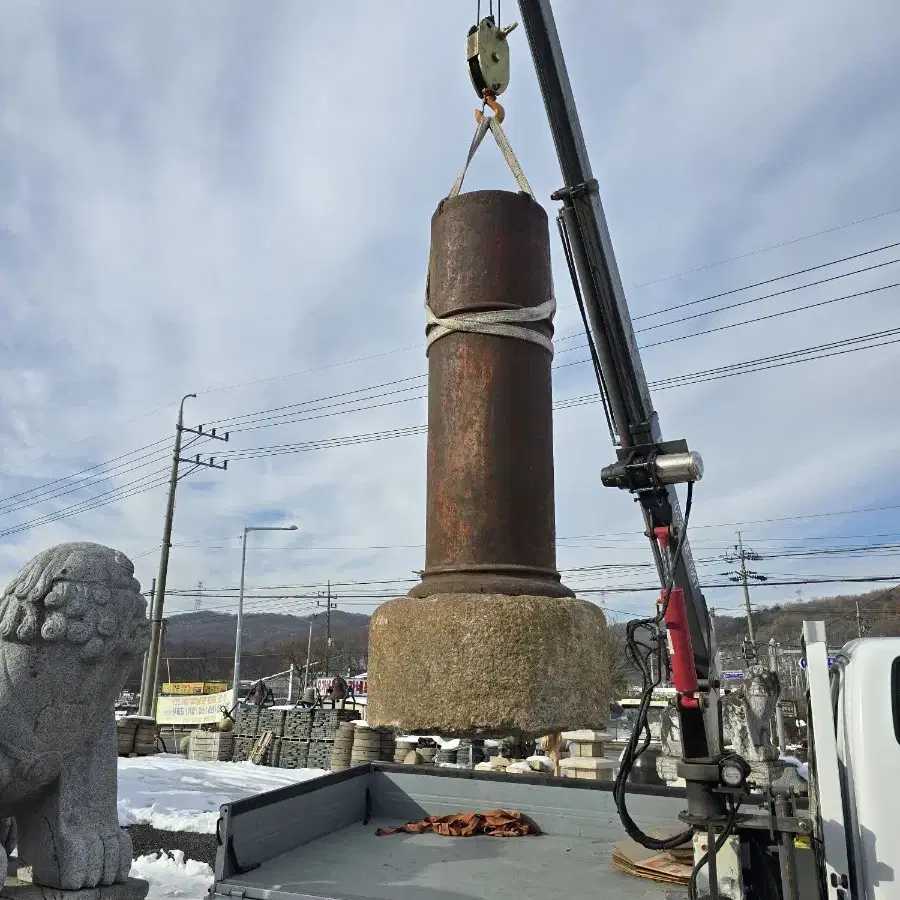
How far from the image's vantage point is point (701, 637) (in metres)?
5.01

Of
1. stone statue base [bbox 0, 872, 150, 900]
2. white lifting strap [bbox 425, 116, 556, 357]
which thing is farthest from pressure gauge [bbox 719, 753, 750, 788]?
stone statue base [bbox 0, 872, 150, 900]

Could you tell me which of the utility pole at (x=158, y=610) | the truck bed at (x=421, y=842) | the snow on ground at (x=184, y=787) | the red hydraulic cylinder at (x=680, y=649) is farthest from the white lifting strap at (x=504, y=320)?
the utility pole at (x=158, y=610)

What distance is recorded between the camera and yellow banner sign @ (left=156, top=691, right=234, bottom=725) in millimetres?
22391

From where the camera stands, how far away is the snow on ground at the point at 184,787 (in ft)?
31.9

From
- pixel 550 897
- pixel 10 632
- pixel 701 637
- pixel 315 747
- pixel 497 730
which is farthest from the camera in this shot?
pixel 315 747

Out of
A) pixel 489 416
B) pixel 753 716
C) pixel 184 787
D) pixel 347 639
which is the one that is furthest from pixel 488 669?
pixel 347 639

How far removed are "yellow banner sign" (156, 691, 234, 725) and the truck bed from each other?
703 inches

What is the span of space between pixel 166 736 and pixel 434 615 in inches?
1033

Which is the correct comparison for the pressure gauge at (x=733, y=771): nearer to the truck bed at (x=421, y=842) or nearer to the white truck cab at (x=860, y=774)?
the white truck cab at (x=860, y=774)

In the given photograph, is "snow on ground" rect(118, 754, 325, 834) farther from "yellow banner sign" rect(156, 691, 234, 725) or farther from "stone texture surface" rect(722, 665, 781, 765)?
"yellow banner sign" rect(156, 691, 234, 725)

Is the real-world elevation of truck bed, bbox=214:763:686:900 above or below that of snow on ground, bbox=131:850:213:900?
above

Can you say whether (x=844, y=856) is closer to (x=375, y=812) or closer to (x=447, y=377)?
(x=447, y=377)

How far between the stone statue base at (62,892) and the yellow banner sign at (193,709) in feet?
63.8

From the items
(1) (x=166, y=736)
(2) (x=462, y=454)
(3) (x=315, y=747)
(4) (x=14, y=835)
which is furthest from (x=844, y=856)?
(1) (x=166, y=736)
